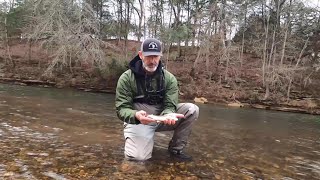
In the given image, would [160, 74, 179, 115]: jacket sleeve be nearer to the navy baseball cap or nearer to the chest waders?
the chest waders

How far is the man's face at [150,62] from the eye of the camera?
170 inches

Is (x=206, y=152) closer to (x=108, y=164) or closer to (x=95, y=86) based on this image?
(x=108, y=164)

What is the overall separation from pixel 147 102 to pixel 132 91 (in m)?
0.28

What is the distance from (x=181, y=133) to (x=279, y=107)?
57.2 feet

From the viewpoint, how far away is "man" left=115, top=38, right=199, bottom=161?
14.1 feet

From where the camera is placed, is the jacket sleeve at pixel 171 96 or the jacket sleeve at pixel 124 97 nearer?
the jacket sleeve at pixel 124 97

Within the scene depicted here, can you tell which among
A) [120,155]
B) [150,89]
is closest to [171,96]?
[150,89]

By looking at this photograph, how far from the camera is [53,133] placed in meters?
6.02

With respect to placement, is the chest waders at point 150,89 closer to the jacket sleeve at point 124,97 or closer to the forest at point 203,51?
the jacket sleeve at point 124,97

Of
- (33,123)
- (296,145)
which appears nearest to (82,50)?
(33,123)

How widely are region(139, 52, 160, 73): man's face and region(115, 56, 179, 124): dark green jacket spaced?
11 cm

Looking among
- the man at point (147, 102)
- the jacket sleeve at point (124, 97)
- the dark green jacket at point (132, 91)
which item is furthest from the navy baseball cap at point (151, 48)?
the jacket sleeve at point (124, 97)

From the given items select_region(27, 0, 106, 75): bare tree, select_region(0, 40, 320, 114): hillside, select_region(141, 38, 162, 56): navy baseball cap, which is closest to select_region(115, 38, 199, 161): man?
select_region(141, 38, 162, 56): navy baseball cap

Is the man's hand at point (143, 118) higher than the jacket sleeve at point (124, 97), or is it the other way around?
the jacket sleeve at point (124, 97)
